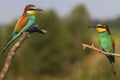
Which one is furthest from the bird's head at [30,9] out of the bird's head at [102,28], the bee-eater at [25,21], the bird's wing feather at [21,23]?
the bird's head at [102,28]

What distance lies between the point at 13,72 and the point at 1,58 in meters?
8.35

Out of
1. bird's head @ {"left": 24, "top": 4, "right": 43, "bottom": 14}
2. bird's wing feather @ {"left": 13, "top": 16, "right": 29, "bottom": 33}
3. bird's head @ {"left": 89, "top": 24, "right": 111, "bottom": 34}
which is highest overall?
bird's head @ {"left": 24, "top": 4, "right": 43, "bottom": 14}

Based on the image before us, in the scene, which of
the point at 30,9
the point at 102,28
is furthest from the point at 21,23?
the point at 102,28

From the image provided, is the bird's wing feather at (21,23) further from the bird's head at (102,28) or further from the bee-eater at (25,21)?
the bird's head at (102,28)

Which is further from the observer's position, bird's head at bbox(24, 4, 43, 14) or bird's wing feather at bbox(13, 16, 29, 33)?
bird's wing feather at bbox(13, 16, 29, 33)

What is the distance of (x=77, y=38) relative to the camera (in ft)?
163

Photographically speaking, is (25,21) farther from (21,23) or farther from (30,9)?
(30,9)

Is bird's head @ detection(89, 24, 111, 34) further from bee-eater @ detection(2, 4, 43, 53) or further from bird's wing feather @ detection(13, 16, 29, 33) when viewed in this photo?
bird's wing feather @ detection(13, 16, 29, 33)

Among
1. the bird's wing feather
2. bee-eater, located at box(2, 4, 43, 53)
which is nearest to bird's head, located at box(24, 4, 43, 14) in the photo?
bee-eater, located at box(2, 4, 43, 53)

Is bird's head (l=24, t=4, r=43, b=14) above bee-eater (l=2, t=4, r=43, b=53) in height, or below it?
above

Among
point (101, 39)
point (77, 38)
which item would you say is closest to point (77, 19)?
point (77, 38)

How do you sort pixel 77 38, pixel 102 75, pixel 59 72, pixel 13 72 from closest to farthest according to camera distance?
pixel 102 75 → pixel 13 72 → pixel 59 72 → pixel 77 38

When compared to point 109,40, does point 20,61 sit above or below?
below

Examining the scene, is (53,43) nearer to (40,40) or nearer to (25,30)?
(40,40)
